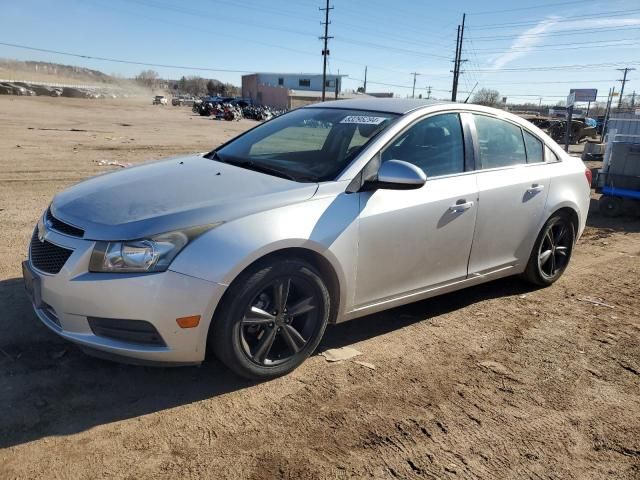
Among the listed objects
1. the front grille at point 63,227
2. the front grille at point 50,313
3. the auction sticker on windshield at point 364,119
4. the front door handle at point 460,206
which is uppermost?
the auction sticker on windshield at point 364,119

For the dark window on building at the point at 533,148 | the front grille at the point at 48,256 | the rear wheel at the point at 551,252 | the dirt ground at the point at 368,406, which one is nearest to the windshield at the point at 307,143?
the dirt ground at the point at 368,406

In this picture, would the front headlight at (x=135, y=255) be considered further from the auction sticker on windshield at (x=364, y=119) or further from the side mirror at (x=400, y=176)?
the auction sticker on windshield at (x=364, y=119)

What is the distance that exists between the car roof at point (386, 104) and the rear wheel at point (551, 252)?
1.64 metres

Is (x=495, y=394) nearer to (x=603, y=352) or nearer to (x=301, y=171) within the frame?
(x=603, y=352)

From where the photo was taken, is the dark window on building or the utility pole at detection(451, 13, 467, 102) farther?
the utility pole at detection(451, 13, 467, 102)

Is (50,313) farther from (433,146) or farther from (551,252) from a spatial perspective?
(551,252)

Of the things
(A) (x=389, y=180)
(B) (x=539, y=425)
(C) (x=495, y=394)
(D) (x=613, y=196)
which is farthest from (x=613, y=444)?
(D) (x=613, y=196)

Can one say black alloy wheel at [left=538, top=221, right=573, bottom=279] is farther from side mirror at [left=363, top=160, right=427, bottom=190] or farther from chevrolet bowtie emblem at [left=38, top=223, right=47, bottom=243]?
chevrolet bowtie emblem at [left=38, top=223, right=47, bottom=243]

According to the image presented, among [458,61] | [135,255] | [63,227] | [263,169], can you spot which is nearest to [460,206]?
[263,169]

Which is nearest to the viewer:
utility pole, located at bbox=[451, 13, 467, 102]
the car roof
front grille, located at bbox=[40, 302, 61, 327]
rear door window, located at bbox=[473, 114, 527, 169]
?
front grille, located at bbox=[40, 302, 61, 327]

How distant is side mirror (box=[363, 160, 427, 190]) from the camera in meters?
3.34

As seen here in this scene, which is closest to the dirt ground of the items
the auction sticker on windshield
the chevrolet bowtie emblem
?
the chevrolet bowtie emblem

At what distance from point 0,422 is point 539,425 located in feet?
9.52

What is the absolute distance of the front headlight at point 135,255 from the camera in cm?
276
